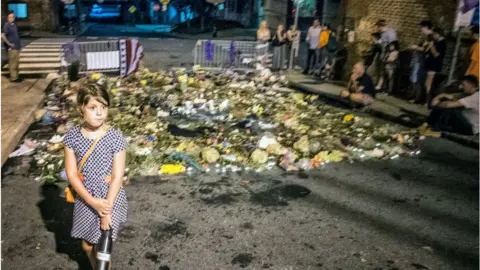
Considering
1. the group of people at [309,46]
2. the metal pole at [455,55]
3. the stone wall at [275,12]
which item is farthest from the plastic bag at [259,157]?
the stone wall at [275,12]

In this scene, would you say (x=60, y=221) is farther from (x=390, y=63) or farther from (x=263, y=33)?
(x=263, y=33)

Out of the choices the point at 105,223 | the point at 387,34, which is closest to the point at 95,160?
the point at 105,223

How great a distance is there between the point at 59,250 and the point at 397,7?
10.4 metres

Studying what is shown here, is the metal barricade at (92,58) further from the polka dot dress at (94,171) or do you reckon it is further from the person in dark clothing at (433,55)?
the polka dot dress at (94,171)

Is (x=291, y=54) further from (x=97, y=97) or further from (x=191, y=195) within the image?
(x=97, y=97)

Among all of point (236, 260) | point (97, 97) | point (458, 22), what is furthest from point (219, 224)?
point (458, 22)

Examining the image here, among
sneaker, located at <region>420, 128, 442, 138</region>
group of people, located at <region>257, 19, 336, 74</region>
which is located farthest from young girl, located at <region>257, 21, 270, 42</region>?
sneaker, located at <region>420, 128, 442, 138</region>

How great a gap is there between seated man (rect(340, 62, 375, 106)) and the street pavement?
3084 millimetres

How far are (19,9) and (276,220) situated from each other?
1047 inches

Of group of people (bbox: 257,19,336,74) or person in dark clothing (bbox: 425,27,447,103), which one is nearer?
person in dark clothing (bbox: 425,27,447,103)

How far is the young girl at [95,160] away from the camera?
8.86 ft

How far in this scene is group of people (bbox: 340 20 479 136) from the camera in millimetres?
7484

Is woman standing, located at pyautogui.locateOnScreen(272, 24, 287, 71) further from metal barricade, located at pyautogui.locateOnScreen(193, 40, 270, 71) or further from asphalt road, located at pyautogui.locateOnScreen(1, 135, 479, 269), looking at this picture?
asphalt road, located at pyautogui.locateOnScreen(1, 135, 479, 269)

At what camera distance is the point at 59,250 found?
13.0 feet
